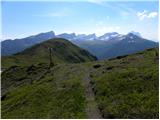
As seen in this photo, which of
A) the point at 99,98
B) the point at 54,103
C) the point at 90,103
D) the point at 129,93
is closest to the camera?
the point at 90,103

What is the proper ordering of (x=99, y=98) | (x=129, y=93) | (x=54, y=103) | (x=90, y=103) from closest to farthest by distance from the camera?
(x=90, y=103)
(x=129, y=93)
(x=99, y=98)
(x=54, y=103)

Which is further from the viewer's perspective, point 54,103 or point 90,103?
point 54,103

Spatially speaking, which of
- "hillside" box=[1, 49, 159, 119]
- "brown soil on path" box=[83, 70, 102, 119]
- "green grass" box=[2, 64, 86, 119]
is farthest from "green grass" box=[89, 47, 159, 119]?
"green grass" box=[2, 64, 86, 119]

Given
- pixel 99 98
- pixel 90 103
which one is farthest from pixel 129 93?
pixel 90 103

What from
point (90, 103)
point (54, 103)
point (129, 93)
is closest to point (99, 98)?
point (90, 103)

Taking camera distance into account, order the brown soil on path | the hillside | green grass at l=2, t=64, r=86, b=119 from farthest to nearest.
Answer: green grass at l=2, t=64, r=86, b=119 → the hillside → the brown soil on path

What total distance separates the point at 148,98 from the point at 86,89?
15672mm

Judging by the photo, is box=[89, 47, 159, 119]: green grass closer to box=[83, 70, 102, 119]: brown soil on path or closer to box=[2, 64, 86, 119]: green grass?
box=[83, 70, 102, 119]: brown soil on path

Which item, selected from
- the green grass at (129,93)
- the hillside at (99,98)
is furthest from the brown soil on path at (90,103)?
the green grass at (129,93)

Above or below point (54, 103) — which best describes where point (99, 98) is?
above

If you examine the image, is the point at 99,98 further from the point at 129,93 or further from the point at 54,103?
the point at 54,103

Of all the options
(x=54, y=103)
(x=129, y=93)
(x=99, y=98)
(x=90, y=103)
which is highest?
(x=129, y=93)

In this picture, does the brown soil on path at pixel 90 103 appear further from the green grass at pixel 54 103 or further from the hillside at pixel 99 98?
the green grass at pixel 54 103

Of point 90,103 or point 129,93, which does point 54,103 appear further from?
point 129,93
